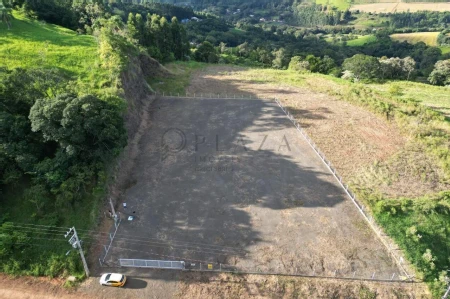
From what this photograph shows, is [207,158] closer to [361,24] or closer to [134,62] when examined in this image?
[134,62]

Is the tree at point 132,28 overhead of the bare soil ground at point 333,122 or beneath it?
overhead

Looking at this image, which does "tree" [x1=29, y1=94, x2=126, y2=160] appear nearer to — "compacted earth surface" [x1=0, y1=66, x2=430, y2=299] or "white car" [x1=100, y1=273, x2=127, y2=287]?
"compacted earth surface" [x1=0, y1=66, x2=430, y2=299]

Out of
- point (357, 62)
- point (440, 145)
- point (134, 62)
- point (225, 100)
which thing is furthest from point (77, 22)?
point (440, 145)

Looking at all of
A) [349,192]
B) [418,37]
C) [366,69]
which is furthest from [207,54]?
[418,37]

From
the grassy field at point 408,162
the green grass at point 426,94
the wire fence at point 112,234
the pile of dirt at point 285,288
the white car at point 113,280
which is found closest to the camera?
the white car at point 113,280

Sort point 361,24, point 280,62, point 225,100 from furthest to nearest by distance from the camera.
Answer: point 361,24 → point 280,62 → point 225,100

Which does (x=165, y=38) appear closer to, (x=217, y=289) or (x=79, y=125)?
(x=79, y=125)

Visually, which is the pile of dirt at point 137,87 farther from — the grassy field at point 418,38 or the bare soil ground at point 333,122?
the grassy field at point 418,38

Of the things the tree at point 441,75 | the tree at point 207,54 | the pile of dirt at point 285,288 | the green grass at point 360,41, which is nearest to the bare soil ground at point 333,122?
the pile of dirt at point 285,288
